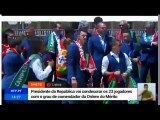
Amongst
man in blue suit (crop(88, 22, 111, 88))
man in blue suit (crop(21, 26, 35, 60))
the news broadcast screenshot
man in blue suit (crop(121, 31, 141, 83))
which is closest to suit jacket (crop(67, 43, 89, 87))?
the news broadcast screenshot

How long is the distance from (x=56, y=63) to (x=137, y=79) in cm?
136

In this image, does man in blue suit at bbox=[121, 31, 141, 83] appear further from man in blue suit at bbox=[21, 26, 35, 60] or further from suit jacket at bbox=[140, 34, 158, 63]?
man in blue suit at bbox=[21, 26, 35, 60]

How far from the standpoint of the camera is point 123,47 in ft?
128

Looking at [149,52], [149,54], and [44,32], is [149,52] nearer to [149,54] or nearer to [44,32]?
[149,54]

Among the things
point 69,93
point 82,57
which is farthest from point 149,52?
point 69,93

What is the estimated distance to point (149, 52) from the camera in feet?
129

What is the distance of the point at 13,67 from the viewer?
3919 centimetres

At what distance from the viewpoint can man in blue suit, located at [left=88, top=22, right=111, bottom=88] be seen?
39094 mm

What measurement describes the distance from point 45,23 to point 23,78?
0.97 m

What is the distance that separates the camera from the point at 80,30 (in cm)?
3906

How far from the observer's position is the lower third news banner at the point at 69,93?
3912 cm

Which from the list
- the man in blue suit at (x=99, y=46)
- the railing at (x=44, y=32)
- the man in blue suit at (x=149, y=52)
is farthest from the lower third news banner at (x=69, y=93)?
the railing at (x=44, y=32)

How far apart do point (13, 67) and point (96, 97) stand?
1.45 metres

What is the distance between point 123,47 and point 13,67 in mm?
1837
